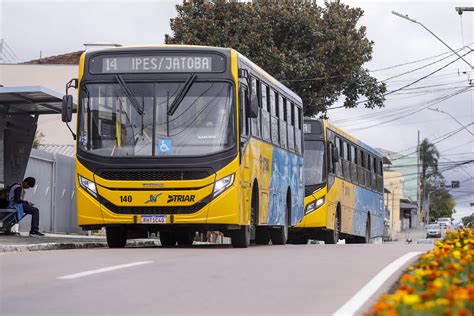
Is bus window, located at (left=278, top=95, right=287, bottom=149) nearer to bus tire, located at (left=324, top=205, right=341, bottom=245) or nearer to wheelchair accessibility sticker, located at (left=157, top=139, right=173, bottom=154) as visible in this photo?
wheelchair accessibility sticker, located at (left=157, top=139, right=173, bottom=154)

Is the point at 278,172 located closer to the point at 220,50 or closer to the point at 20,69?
the point at 220,50

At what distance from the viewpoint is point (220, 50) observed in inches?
762

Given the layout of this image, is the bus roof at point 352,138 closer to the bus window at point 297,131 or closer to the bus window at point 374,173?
the bus window at point 374,173

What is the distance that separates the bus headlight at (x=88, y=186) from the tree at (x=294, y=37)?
910 inches

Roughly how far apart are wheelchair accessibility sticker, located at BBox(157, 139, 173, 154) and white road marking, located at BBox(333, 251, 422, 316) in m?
5.71

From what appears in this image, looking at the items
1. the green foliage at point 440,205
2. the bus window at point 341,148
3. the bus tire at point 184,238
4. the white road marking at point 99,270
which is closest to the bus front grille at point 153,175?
the bus tire at point 184,238

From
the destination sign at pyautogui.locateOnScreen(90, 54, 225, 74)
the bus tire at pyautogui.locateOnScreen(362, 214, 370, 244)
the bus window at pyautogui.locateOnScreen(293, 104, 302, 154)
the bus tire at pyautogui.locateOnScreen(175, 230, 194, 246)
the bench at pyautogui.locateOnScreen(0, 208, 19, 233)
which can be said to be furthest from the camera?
the bus tire at pyautogui.locateOnScreen(362, 214, 370, 244)

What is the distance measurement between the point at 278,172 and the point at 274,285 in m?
12.6

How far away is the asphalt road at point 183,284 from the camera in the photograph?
9.06 m

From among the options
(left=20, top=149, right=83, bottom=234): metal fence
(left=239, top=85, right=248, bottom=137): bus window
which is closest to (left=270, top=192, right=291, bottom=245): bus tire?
(left=239, top=85, right=248, bottom=137): bus window

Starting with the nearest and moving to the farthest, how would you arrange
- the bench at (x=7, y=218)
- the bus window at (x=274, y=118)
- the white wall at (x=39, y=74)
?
the bus window at (x=274, y=118) < the bench at (x=7, y=218) < the white wall at (x=39, y=74)

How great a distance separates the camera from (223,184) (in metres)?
18.7

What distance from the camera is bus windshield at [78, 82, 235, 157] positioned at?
18750 millimetres

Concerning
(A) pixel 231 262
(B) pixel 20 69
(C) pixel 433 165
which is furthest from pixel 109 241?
(C) pixel 433 165
